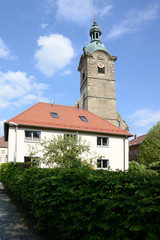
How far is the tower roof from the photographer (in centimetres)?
3872

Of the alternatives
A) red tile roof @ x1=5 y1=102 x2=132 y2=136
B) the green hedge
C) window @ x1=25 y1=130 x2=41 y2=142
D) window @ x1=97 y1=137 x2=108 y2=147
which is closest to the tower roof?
red tile roof @ x1=5 y1=102 x2=132 y2=136

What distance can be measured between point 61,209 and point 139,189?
225cm

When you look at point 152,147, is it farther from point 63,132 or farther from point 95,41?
point 95,41

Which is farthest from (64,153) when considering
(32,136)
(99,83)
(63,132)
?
(99,83)

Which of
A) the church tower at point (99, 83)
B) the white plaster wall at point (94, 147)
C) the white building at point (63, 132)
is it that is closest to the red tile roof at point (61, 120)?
the white building at point (63, 132)

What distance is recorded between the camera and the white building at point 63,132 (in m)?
20.5

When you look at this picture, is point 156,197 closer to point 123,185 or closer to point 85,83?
point 123,185

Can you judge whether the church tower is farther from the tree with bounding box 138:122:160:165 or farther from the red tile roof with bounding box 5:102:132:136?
the red tile roof with bounding box 5:102:132:136

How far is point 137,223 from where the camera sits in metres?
2.74

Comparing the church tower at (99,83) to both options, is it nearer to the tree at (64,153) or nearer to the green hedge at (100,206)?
the tree at (64,153)

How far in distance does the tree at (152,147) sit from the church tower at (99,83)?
4.57 meters

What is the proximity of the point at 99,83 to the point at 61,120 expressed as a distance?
601 inches

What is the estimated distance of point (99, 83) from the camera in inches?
1426

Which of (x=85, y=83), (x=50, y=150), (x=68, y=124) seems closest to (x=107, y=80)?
(x=85, y=83)
